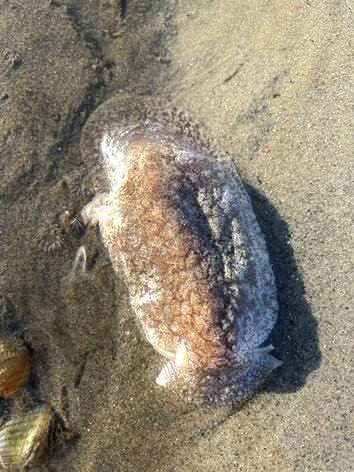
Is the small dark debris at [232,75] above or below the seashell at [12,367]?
above

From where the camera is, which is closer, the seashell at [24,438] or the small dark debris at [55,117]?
the seashell at [24,438]

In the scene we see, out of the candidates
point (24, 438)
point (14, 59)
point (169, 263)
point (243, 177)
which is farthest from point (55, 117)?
point (24, 438)

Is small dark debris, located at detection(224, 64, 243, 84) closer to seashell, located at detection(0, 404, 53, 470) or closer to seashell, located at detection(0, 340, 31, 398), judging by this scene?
seashell, located at detection(0, 340, 31, 398)

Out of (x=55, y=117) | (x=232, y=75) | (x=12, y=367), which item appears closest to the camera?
(x=12, y=367)

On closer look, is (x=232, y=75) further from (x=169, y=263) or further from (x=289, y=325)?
(x=289, y=325)

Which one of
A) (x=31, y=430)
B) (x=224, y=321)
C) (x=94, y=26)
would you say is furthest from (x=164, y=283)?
(x=94, y=26)

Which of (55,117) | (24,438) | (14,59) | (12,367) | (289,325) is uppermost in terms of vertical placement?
(14,59)

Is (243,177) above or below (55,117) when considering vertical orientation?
below

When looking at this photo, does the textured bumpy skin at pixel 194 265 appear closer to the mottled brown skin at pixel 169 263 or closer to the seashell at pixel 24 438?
→ the mottled brown skin at pixel 169 263

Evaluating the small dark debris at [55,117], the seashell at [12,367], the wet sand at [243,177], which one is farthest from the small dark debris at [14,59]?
the seashell at [12,367]
